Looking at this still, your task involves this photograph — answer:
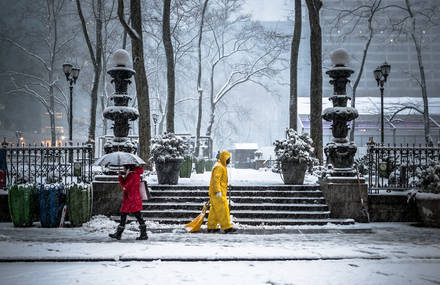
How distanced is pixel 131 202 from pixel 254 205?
3969 millimetres

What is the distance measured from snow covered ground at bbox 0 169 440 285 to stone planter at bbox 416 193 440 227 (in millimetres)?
973

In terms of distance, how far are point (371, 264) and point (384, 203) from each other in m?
5.26

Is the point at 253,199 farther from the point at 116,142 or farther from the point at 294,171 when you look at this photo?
the point at 116,142

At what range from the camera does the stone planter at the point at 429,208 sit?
10094 mm

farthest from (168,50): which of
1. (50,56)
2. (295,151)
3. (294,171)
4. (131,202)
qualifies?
(50,56)

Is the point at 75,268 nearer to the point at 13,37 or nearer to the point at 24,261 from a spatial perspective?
the point at 24,261

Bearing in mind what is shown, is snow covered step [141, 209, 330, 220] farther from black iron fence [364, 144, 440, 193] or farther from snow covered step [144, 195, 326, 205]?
black iron fence [364, 144, 440, 193]

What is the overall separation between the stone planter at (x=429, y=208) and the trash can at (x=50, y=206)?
9.68 m

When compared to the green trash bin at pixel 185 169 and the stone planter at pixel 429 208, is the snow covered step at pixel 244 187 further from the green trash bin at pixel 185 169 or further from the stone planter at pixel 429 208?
the green trash bin at pixel 185 169

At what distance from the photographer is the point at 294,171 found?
12.4 m

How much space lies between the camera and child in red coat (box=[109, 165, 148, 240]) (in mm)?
8375

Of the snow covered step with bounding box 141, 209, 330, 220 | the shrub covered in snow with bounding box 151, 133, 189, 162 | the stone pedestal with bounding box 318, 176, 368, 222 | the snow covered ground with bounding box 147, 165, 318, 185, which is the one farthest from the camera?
the snow covered ground with bounding box 147, 165, 318, 185

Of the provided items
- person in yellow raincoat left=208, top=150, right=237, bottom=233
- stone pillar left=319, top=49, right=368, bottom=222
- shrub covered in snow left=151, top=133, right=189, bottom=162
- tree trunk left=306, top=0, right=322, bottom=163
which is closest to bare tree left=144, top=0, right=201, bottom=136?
tree trunk left=306, top=0, right=322, bottom=163

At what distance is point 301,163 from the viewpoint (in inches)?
481
